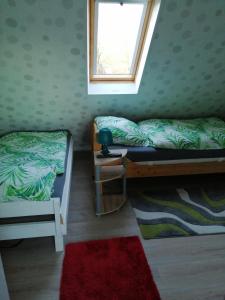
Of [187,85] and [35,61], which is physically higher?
[35,61]

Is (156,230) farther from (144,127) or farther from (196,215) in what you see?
(144,127)

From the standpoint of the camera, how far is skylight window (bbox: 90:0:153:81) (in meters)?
2.04

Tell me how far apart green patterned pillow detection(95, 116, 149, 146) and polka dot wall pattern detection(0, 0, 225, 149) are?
34cm

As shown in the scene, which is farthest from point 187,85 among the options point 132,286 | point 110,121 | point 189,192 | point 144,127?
point 132,286

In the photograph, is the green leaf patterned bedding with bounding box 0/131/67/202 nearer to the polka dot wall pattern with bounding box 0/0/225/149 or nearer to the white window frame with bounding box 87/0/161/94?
the polka dot wall pattern with bounding box 0/0/225/149

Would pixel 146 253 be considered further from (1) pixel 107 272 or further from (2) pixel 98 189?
(2) pixel 98 189

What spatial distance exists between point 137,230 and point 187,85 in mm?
1816

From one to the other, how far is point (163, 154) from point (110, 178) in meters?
0.63

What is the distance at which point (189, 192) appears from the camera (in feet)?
8.26

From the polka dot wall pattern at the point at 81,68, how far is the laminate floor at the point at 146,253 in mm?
1309


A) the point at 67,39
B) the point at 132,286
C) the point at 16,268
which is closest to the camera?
the point at 132,286

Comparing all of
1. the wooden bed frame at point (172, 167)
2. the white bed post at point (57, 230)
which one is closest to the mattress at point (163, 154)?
the wooden bed frame at point (172, 167)

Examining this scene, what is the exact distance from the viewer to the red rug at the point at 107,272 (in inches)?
60.2

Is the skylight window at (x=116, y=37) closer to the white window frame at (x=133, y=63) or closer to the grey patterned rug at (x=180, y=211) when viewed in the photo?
the white window frame at (x=133, y=63)
